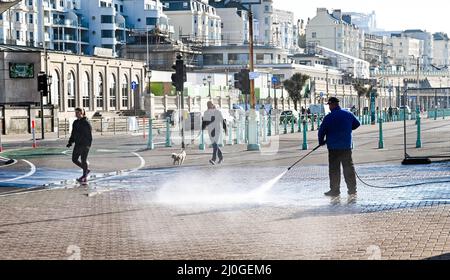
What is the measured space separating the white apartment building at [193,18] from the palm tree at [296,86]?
17118 millimetres

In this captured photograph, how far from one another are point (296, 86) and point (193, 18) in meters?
47.5

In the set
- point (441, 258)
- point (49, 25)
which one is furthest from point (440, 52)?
point (49, 25)

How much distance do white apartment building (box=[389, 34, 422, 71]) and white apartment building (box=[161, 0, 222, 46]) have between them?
6738cm

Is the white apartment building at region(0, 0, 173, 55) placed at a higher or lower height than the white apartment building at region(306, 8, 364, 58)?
higher

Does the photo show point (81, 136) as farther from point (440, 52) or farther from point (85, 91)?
point (85, 91)

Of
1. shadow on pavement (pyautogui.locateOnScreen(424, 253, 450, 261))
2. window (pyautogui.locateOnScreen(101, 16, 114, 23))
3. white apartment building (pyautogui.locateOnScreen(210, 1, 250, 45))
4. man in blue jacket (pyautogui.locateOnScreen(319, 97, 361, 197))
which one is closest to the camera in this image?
shadow on pavement (pyautogui.locateOnScreen(424, 253, 450, 261))

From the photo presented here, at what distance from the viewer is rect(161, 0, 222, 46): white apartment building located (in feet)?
372

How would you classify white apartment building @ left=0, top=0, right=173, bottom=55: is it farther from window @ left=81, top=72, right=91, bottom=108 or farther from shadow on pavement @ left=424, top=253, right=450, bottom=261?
shadow on pavement @ left=424, top=253, right=450, bottom=261

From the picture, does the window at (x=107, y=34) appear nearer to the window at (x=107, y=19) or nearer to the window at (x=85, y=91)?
the window at (x=107, y=19)

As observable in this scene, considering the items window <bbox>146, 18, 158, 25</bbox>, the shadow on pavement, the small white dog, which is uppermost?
window <bbox>146, 18, 158, 25</bbox>

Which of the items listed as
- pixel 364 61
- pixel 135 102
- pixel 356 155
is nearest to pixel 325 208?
pixel 356 155

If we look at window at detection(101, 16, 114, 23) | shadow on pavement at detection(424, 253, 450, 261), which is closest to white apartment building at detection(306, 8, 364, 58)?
shadow on pavement at detection(424, 253, 450, 261)

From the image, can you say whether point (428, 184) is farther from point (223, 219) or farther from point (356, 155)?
point (356, 155)

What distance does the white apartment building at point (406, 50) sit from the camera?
1303 inches
